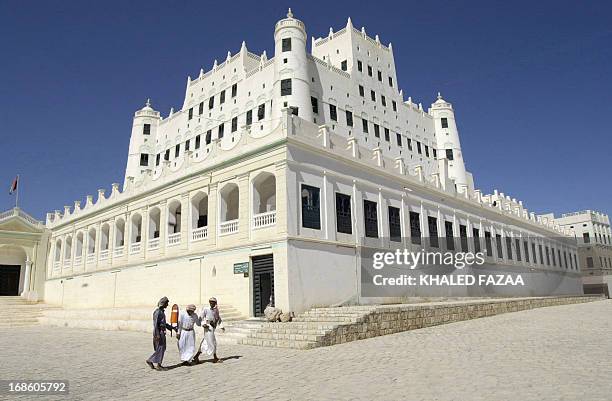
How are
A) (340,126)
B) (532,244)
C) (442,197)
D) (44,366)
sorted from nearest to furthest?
(44,366)
(442,197)
(340,126)
(532,244)

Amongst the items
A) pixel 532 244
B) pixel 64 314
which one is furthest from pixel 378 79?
pixel 64 314

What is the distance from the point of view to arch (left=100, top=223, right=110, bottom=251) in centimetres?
2883

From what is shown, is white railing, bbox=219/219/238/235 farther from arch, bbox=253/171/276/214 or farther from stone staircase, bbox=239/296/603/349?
stone staircase, bbox=239/296/603/349

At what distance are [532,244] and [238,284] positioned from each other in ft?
102

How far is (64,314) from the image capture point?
25609 mm

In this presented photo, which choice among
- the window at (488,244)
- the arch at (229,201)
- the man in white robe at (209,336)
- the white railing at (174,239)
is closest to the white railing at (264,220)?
the arch at (229,201)

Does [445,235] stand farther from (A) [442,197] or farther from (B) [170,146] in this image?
(B) [170,146]

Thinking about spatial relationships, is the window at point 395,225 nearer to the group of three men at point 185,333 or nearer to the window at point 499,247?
the group of three men at point 185,333

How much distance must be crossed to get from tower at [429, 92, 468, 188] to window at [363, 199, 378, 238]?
2344 cm

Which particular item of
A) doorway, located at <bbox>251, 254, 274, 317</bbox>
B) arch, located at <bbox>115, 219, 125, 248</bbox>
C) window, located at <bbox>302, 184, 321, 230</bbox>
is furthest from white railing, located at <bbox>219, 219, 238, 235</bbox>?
arch, located at <bbox>115, 219, 125, 248</bbox>

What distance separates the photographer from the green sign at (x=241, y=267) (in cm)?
1819

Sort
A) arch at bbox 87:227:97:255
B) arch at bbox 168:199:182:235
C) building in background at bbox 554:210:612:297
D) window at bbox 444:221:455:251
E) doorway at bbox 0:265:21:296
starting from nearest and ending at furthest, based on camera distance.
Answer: arch at bbox 168:199:182:235 < window at bbox 444:221:455:251 < arch at bbox 87:227:97:255 < doorway at bbox 0:265:21:296 < building in background at bbox 554:210:612:297

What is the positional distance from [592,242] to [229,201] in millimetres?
57533

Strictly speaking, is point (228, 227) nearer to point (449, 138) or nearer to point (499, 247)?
point (499, 247)
